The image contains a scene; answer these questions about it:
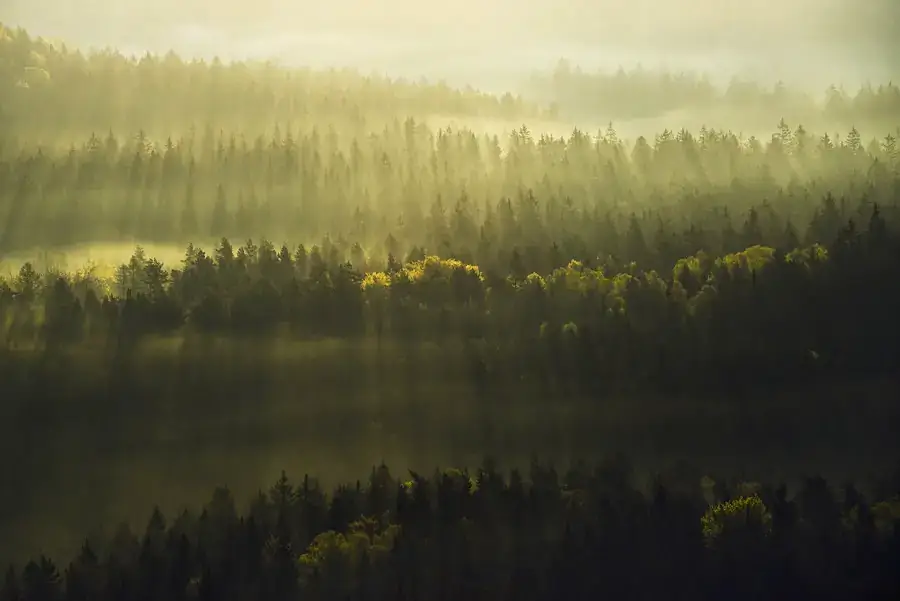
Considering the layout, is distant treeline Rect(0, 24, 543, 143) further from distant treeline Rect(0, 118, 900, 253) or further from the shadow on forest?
the shadow on forest

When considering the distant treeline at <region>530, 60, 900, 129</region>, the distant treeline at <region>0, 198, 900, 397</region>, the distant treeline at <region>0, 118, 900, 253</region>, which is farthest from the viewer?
the distant treeline at <region>530, 60, 900, 129</region>

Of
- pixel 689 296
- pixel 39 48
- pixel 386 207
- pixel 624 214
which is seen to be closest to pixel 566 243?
pixel 624 214

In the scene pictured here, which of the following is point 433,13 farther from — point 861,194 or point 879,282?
point 879,282

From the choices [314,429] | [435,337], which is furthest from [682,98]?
[314,429]

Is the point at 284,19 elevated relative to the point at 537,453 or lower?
elevated

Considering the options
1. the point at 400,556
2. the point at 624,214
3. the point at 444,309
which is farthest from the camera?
the point at 624,214

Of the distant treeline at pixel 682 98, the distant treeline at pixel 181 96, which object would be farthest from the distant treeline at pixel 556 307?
the distant treeline at pixel 181 96

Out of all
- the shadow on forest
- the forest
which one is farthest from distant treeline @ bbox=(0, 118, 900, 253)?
the shadow on forest

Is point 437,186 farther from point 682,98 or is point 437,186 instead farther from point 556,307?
point 682,98

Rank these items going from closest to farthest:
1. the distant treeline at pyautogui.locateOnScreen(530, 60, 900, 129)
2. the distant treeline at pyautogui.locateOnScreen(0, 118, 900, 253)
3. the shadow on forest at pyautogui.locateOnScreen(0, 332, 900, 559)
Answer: the shadow on forest at pyautogui.locateOnScreen(0, 332, 900, 559), the distant treeline at pyautogui.locateOnScreen(0, 118, 900, 253), the distant treeline at pyautogui.locateOnScreen(530, 60, 900, 129)
